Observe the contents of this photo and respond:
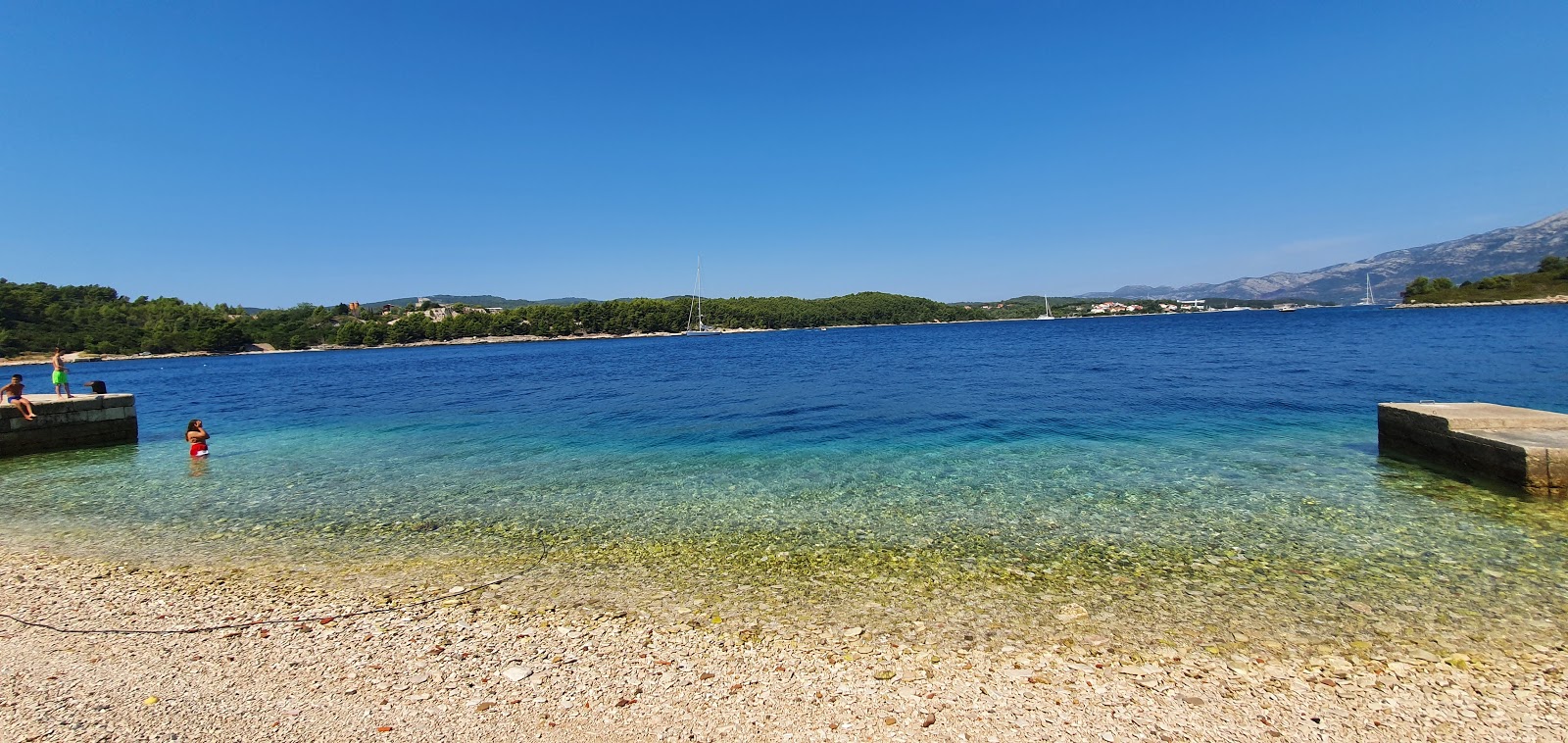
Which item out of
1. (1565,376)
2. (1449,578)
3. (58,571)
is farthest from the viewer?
(1565,376)

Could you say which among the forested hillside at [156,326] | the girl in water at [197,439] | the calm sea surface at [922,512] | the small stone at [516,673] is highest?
the forested hillside at [156,326]

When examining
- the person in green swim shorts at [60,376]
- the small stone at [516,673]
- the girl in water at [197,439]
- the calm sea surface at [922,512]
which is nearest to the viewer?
the small stone at [516,673]

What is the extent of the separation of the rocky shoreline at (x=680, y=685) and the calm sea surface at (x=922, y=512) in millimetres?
674

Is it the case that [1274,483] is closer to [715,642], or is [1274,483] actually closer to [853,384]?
[715,642]

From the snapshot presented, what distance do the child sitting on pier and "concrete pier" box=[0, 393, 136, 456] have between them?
0.11 metres

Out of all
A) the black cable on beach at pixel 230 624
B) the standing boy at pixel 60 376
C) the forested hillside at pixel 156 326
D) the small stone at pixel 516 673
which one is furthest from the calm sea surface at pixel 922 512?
the forested hillside at pixel 156 326

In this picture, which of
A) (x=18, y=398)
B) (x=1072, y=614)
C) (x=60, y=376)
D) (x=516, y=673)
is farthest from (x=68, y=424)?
(x=1072, y=614)

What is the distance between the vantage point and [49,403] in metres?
19.9

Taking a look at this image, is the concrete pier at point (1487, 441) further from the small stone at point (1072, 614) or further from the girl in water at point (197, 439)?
the girl in water at point (197, 439)

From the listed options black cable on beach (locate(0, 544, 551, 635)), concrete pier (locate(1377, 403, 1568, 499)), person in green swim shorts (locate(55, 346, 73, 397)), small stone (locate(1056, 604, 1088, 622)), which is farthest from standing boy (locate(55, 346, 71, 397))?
concrete pier (locate(1377, 403, 1568, 499))

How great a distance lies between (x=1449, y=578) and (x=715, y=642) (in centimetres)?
796

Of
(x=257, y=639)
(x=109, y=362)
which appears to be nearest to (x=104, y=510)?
(x=257, y=639)

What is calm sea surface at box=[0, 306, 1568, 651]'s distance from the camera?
691 centimetres

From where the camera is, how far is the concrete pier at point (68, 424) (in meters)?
19.2
